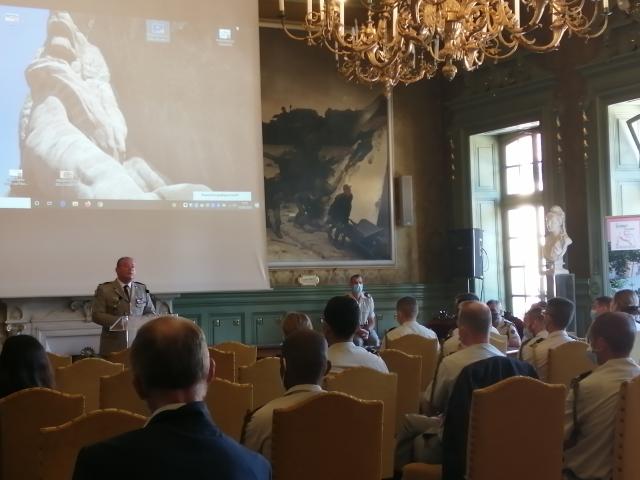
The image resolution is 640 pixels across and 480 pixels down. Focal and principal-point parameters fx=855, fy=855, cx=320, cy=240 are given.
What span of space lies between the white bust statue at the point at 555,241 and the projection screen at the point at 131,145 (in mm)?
3464

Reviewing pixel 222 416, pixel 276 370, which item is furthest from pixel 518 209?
pixel 222 416

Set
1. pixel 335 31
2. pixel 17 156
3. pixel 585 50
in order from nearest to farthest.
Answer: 1. pixel 335 31
2. pixel 17 156
3. pixel 585 50

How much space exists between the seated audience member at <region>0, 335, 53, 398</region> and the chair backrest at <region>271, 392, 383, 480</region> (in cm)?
132

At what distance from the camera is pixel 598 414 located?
152 inches

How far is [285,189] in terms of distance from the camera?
12133mm

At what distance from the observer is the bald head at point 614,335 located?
12.6ft

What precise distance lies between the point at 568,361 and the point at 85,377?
288 centimetres

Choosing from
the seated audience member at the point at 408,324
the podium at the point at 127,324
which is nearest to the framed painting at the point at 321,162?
the seated audience member at the point at 408,324

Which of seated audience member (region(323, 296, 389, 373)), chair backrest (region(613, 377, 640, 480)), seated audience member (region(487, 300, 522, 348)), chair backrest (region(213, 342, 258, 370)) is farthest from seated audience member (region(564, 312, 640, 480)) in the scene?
seated audience member (region(487, 300, 522, 348))

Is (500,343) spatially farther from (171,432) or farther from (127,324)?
(171,432)

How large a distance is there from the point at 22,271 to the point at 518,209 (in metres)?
7.12

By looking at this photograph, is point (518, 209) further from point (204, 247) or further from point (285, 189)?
point (204, 247)

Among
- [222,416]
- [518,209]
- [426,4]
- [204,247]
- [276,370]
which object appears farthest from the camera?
[518,209]

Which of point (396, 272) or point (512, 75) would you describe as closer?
point (512, 75)
